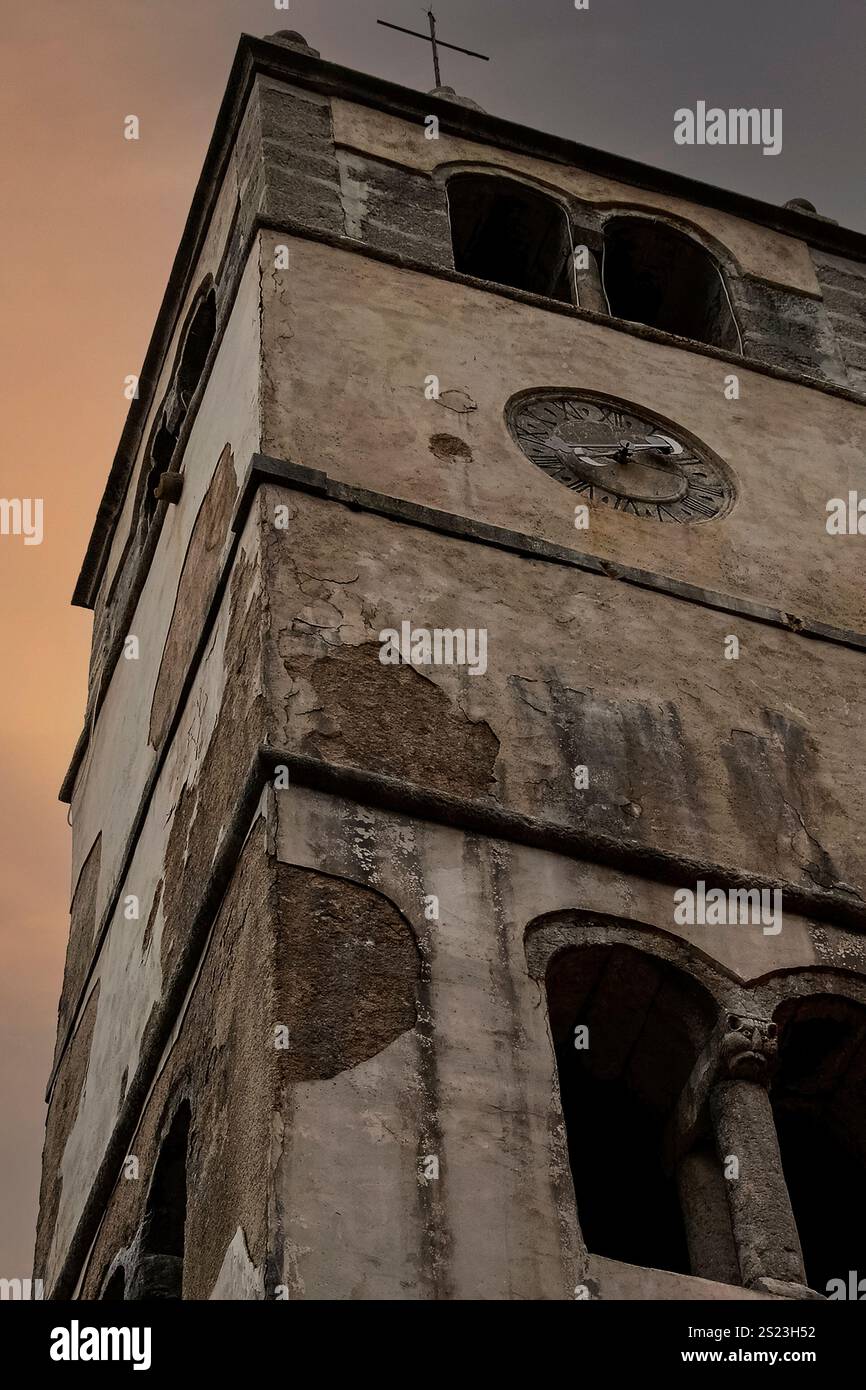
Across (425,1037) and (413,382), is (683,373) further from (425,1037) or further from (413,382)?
(425,1037)

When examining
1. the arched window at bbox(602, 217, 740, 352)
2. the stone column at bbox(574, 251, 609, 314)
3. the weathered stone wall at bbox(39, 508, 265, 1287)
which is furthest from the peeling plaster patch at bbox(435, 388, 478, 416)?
the arched window at bbox(602, 217, 740, 352)

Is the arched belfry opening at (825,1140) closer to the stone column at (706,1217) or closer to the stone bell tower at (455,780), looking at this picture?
the stone bell tower at (455,780)

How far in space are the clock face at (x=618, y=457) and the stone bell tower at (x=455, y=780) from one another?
1.1 inches

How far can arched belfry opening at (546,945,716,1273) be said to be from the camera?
395 inches

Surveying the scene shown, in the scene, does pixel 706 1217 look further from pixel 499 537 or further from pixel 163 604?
pixel 163 604

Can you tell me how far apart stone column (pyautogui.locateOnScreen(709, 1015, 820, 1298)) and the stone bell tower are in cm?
2

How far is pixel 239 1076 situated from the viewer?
9312 mm

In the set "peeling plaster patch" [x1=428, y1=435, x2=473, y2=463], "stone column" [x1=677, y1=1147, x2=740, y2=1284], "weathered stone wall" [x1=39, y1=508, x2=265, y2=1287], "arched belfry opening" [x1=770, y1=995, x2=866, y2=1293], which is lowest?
"stone column" [x1=677, y1=1147, x2=740, y2=1284]

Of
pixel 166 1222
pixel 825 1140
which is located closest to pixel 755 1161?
pixel 825 1140

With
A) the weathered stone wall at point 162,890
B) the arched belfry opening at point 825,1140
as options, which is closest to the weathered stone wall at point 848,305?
the weathered stone wall at point 162,890

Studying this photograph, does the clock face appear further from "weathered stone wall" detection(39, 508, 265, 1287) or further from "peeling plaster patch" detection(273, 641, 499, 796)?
"peeling plaster patch" detection(273, 641, 499, 796)

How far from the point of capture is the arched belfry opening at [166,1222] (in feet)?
34.0

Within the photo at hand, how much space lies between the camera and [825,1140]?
10562 millimetres

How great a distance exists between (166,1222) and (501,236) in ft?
26.3
